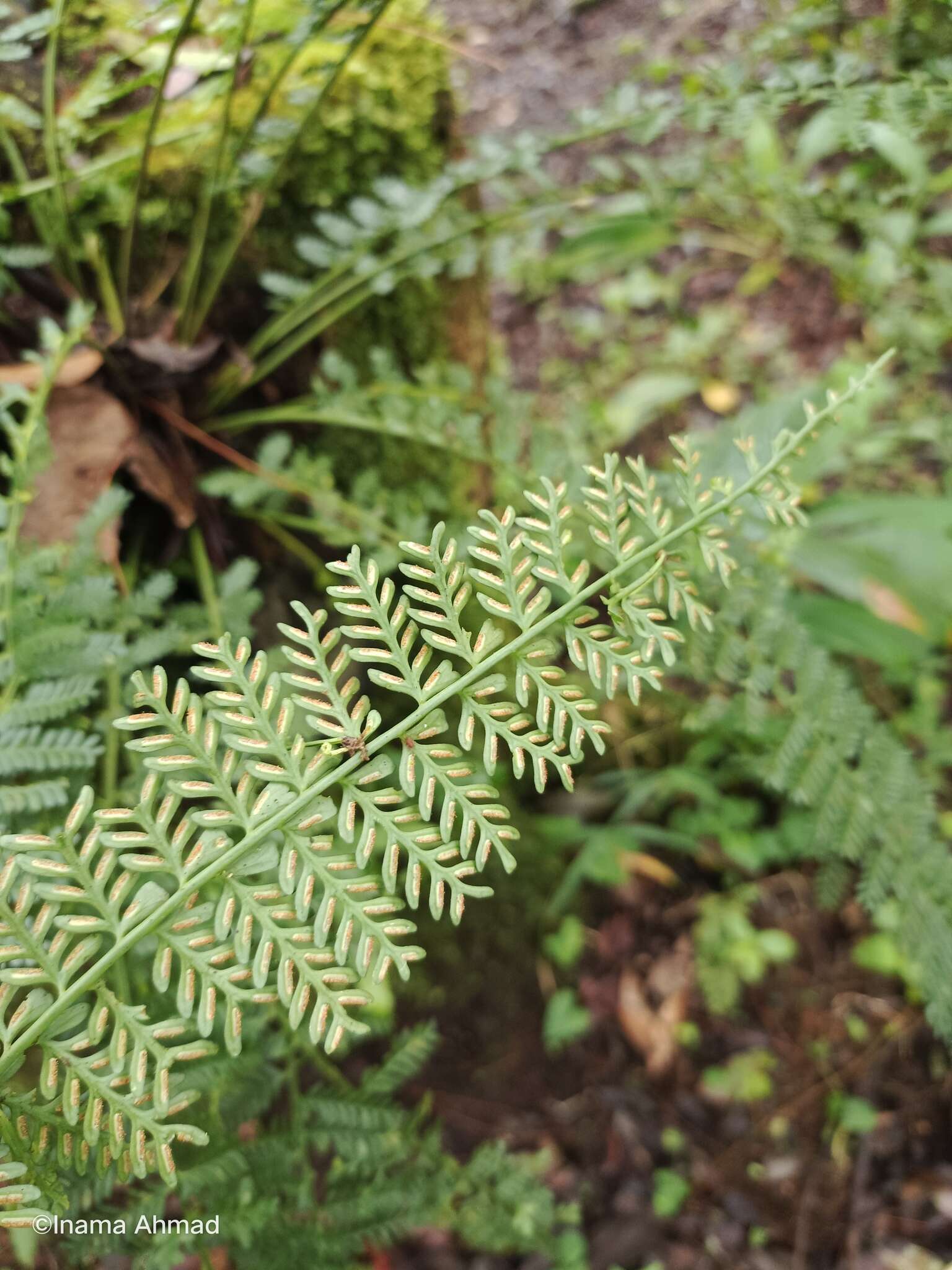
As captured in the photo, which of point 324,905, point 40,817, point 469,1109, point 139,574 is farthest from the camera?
point 469,1109

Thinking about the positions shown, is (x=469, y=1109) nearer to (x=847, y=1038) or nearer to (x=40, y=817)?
(x=847, y=1038)

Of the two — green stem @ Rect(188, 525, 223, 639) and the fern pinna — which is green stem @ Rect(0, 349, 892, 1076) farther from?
green stem @ Rect(188, 525, 223, 639)

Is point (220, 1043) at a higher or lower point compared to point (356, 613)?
lower

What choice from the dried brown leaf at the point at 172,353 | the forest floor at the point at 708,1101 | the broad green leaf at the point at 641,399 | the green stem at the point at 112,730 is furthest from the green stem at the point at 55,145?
the broad green leaf at the point at 641,399

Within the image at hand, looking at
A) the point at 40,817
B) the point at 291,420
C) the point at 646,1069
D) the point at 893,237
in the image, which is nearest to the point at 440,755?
the point at 40,817

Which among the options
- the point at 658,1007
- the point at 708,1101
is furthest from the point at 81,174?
the point at 708,1101

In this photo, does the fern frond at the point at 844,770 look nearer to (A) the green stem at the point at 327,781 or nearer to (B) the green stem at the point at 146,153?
(A) the green stem at the point at 327,781
